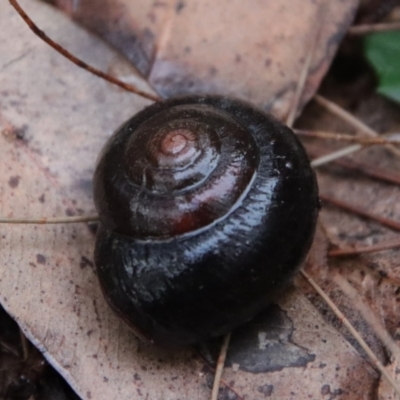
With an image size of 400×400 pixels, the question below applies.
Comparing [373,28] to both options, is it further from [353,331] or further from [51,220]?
[51,220]

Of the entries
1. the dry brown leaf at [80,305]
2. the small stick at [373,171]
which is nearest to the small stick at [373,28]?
the small stick at [373,171]

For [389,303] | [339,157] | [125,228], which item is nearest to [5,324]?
[125,228]

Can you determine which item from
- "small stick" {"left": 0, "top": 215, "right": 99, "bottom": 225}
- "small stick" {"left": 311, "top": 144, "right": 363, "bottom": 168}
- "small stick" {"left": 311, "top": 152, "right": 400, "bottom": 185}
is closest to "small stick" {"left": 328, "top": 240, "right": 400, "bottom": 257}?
"small stick" {"left": 311, "top": 152, "right": 400, "bottom": 185}

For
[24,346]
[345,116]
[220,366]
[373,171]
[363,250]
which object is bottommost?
[24,346]

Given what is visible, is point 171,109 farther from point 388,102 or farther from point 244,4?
point 388,102

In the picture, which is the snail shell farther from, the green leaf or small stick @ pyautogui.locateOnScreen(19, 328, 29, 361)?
the green leaf

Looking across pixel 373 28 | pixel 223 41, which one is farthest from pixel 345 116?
pixel 223 41
